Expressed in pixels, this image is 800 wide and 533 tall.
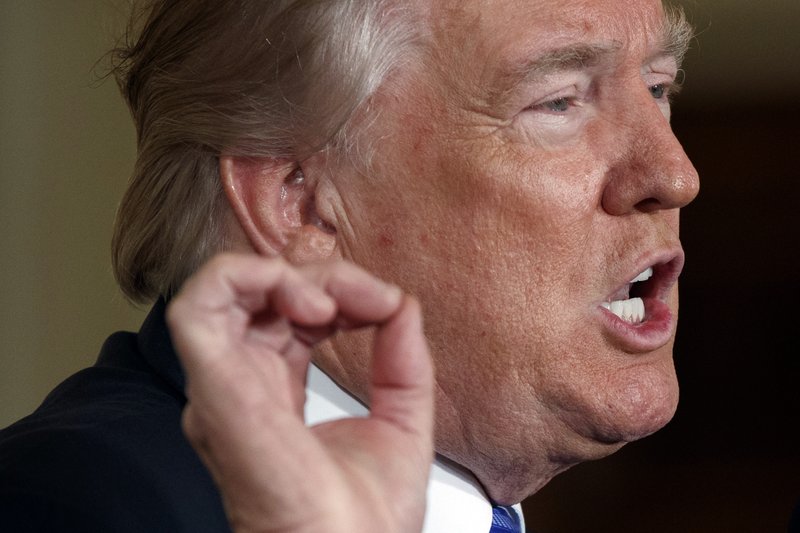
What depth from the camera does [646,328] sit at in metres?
1.38

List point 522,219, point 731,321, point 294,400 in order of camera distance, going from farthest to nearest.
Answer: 1. point 731,321
2. point 522,219
3. point 294,400

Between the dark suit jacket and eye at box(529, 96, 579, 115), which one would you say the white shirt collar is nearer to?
the dark suit jacket

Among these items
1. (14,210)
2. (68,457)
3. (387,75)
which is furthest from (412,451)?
Answer: (14,210)

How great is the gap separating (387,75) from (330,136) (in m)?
0.10

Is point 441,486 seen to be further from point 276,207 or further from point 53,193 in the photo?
point 53,193

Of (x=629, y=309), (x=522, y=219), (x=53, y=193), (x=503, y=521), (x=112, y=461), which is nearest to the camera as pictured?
(x=112, y=461)

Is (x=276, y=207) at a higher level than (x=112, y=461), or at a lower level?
higher

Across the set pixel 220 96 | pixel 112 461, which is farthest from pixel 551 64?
pixel 112 461

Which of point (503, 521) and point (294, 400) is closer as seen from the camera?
point (294, 400)

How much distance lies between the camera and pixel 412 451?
0.79 metres

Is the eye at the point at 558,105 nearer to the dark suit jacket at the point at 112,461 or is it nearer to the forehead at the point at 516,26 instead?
the forehead at the point at 516,26

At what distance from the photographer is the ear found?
1359 millimetres

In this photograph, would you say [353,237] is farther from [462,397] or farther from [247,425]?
[247,425]

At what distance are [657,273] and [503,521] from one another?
1.25 ft
